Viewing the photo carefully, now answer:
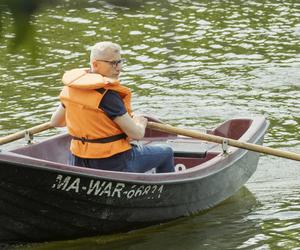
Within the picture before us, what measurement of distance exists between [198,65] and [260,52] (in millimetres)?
1151

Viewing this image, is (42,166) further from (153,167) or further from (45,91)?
(45,91)

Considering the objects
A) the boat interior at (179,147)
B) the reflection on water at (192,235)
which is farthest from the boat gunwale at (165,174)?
the reflection on water at (192,235)

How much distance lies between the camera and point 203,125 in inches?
409

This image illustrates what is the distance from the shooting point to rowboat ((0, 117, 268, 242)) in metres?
6.28

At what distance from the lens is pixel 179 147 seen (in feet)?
27.3

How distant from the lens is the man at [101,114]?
6.45 meters

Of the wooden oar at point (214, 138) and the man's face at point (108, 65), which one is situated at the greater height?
the man's face at point (108, 65)

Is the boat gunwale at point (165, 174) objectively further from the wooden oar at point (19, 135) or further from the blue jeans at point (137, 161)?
the wooden oar at point (19, 135)

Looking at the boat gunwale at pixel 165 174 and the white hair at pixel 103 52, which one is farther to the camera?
the white hair at pixel 103 52

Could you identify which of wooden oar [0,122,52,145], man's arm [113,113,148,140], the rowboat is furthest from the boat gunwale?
wooden oar [0,122,52,145]

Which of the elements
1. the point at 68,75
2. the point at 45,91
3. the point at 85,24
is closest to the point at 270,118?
the point at 45,91

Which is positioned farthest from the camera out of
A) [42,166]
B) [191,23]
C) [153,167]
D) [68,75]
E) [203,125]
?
[191,23]

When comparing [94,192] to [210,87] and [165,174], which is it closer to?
[165,174]

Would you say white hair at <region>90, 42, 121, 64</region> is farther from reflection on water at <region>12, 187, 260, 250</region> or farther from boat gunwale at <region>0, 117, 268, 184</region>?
reflection on water at <region>12, 187, 260, 250</region>
